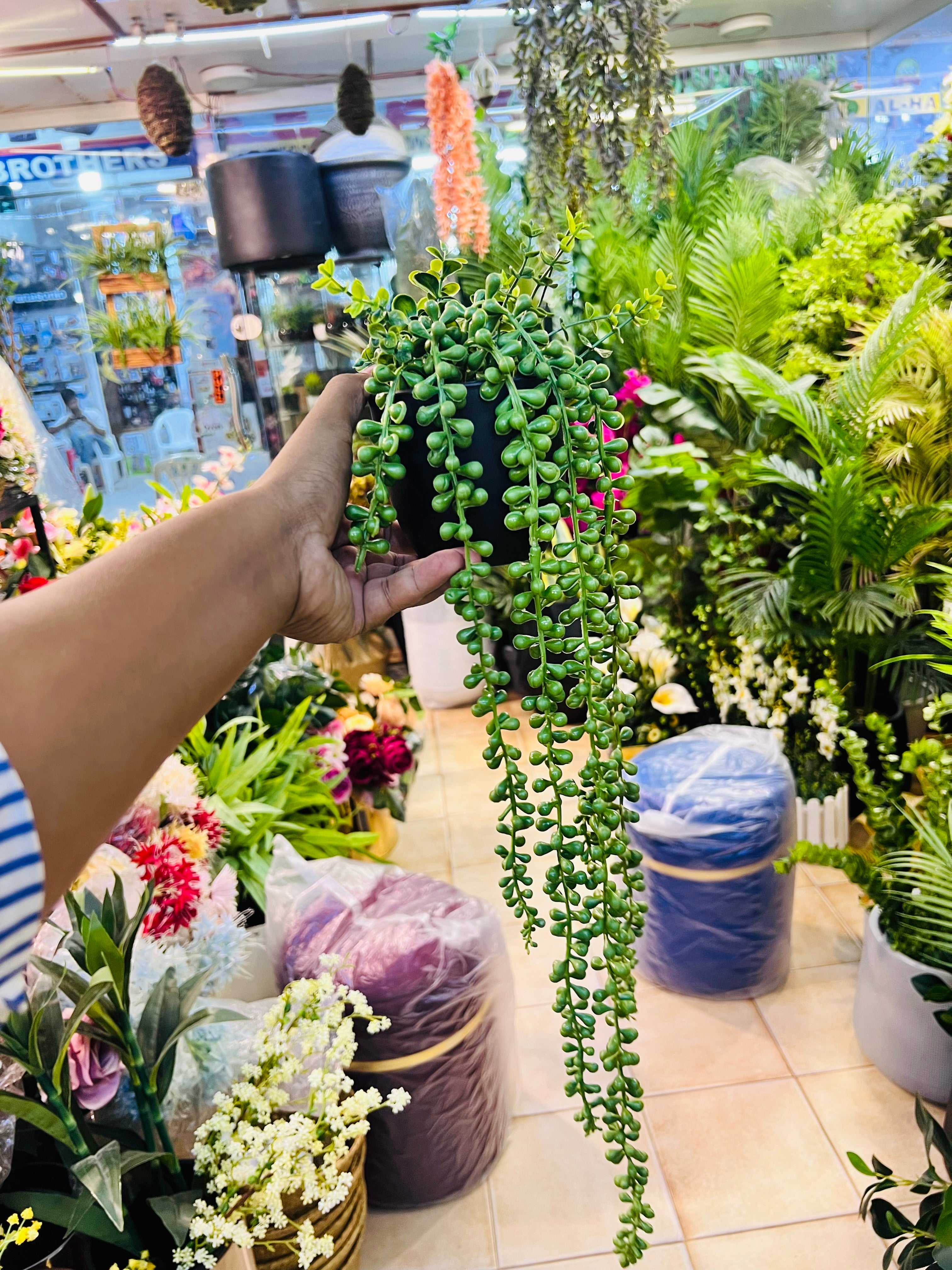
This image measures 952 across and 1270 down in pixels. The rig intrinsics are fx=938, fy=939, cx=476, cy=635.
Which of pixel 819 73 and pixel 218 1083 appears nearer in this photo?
pixel 218 1083

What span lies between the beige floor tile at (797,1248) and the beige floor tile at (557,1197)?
0.27ft

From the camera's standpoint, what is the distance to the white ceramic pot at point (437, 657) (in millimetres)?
4281

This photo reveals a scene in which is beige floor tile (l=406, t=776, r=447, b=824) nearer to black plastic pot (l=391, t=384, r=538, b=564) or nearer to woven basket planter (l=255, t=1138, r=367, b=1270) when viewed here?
woven basket planter (l=255, t=1138, r=367, b=1270)

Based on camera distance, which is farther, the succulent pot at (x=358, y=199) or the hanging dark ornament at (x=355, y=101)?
the succulent pot at (x=358, y=199)

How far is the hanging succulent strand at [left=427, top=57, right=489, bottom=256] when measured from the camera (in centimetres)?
348

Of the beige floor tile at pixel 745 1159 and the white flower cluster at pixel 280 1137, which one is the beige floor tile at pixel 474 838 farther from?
the white flower cluster at pixel 280 1137

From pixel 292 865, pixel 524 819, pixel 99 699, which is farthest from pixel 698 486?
pixel 99 699

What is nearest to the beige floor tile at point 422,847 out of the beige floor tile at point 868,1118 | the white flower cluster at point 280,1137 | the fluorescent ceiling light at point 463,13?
the beige floor tile at point 868,1118

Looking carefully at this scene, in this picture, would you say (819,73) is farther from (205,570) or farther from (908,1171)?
(205,570)

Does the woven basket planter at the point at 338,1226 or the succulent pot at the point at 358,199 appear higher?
the succulent pot at the point at 358,199

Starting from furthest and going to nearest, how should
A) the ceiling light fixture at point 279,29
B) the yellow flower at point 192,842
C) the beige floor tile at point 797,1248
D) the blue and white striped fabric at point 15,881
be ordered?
1. the ceiling light fixture at point 279,29
2. the beige floor tile at point 797,1248
3. the yellow flower at point 192,842
4. the blue and white striped fabric at point 15,881

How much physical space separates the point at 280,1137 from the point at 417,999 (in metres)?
0.58

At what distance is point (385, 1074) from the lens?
1.76m

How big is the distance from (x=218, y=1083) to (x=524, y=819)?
3.38 ft
